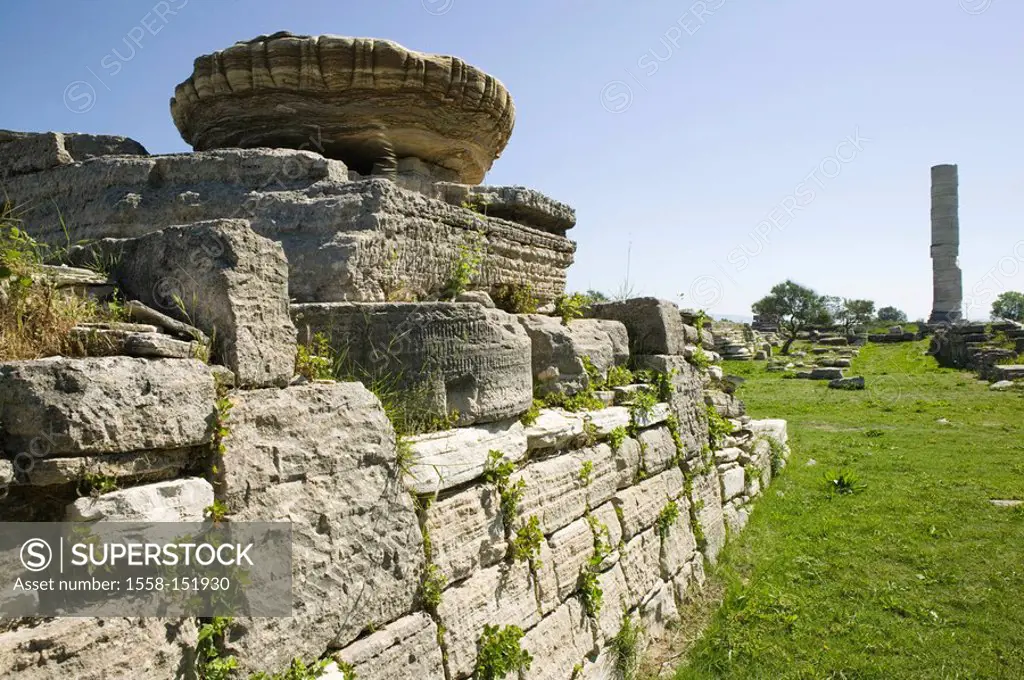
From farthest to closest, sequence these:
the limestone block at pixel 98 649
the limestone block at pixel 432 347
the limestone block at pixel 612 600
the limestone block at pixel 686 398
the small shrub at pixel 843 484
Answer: the small shrub at pixel 843 484, the limestone block at pixel 686 398, the limestone block at pixel 612 600, the limestone block at pixel 432 347, the limestone block at pixel 98 649

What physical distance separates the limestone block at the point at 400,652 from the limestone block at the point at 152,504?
0.78m

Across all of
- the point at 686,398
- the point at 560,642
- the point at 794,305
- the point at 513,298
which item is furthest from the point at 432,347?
the point at 794,305

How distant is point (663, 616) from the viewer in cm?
495

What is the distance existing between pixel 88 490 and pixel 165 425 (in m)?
0.27

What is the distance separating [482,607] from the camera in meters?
3.24

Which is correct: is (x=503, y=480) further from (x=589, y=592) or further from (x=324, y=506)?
(x=324, y=506)

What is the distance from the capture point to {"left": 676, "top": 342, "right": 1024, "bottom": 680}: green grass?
178 inches

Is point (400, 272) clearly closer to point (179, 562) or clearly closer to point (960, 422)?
point (179, 562)

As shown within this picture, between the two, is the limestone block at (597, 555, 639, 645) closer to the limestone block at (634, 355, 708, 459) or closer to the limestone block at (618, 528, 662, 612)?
the limestone block at (618, 528, 662, 612)

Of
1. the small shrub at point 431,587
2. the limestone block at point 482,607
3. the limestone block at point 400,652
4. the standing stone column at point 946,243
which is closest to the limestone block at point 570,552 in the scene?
the limestone block at point 482,607

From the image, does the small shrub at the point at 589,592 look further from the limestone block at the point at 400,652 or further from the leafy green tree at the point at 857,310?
the leafy green tree at the point at 857,310

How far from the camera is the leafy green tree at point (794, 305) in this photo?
43.8 meters

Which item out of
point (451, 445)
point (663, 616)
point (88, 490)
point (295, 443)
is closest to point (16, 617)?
point (88, 490)

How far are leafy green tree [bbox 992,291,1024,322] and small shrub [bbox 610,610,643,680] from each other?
57976 mm
